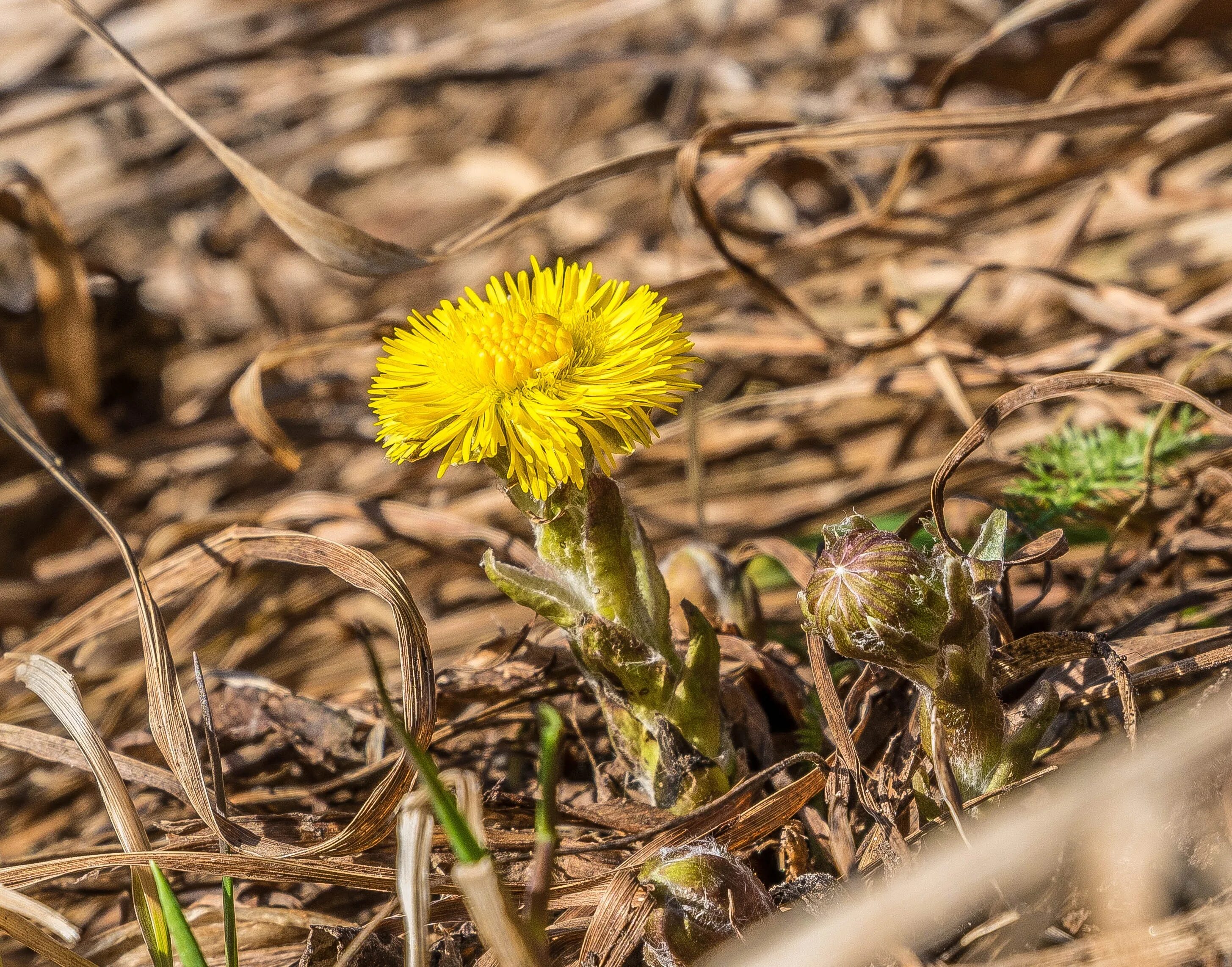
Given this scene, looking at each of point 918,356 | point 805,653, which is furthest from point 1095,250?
point 805,653

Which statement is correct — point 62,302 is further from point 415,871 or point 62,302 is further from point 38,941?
point 415,871

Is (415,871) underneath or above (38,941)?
underneath

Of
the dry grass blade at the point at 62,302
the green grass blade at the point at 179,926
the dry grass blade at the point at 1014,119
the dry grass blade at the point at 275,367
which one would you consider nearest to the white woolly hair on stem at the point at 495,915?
the green grass blade at the point at 179,926

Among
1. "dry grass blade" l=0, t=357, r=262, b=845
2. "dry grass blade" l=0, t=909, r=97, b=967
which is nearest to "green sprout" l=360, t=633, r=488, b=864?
"dry grass blade" l=0, t=357, r=262, b=845

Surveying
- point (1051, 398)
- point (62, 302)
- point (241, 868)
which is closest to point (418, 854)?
point (241, 868)

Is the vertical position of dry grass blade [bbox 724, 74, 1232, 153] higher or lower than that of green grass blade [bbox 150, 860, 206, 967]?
higher

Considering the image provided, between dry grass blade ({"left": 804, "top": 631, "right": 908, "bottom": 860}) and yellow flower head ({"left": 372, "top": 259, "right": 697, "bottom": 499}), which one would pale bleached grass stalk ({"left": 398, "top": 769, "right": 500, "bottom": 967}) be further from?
dry grass blade ({"left": 804, "top": 631, "right": 908, "bottom": 860})
